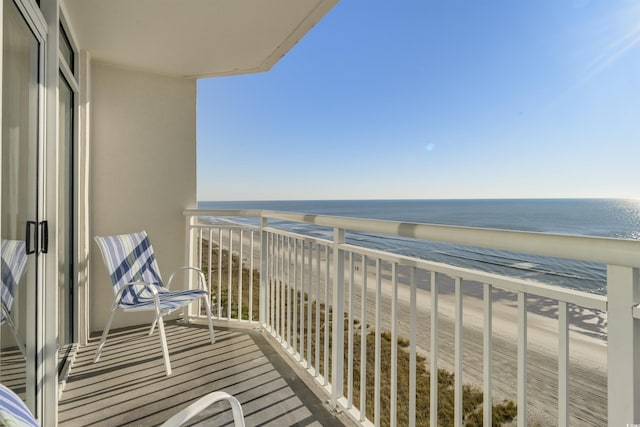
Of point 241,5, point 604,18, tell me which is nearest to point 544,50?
point 604,18

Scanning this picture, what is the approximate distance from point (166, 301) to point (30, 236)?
1.16 m

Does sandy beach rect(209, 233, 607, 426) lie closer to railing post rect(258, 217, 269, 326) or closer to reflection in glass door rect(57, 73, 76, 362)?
railing post rect(258, 217, 269, 326)

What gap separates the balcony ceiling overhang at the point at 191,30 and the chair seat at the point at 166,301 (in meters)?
1.93

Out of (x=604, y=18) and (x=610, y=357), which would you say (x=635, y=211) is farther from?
(x=610, y=357)

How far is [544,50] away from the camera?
20.6 m

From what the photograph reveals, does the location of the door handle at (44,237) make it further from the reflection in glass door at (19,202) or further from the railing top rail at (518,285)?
the railing top rail at (518,285)

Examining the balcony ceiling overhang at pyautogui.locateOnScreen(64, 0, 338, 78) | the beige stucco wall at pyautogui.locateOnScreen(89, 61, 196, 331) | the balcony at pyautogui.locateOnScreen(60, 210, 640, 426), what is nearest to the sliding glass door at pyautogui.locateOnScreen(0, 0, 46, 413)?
the balcony at pyautogui.locateOnScreen(60, 210, 640, 426)

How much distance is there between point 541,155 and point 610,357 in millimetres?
29844

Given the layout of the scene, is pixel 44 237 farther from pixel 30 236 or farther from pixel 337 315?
pixel 337 315

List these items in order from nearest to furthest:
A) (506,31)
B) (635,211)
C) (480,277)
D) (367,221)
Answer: (480,277) → (367,221) → (506,31) → (635,211)

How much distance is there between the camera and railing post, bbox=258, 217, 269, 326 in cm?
276

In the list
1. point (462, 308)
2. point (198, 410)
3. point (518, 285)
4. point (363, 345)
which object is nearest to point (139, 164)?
point (363, 345)

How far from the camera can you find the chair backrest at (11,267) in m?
1.15

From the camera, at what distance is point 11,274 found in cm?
122
